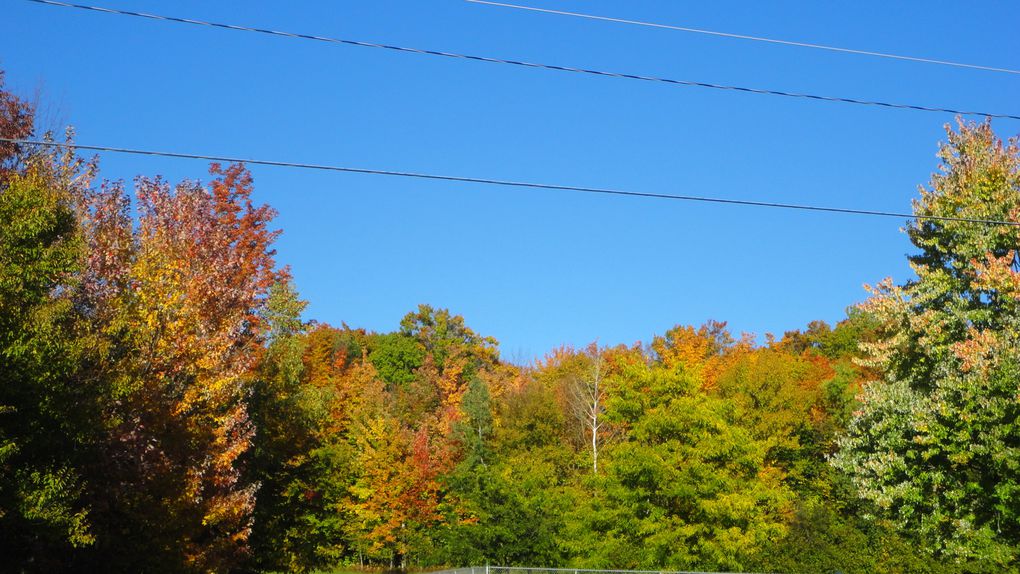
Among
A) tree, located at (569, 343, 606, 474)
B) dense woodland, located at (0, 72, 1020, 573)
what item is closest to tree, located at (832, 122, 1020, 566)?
dense woodland, located at (0, 72, 1020, 573)

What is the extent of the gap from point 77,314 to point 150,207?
9046 millimetres

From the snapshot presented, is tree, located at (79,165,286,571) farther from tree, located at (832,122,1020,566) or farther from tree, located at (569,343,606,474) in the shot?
tree, located at (569,343,606,474)

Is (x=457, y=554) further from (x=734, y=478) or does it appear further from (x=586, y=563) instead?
(x=734, y=478)

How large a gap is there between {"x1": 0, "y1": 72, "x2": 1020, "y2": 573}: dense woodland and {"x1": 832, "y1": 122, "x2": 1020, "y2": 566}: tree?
0.24 feet

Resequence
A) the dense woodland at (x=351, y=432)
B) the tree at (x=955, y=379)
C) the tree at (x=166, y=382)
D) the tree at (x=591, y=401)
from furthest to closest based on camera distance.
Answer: the tree at (x=591, y=401) → the tree at (x=955, y=379) → the tree at (x=166, y=382) → the dense woodland at (x=351, y=432)

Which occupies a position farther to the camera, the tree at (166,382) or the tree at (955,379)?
the tree at (955,379)

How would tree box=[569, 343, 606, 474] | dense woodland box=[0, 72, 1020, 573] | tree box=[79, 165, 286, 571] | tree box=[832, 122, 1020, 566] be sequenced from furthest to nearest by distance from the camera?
1. tree box=[569, 343, 606, 474]
2. tree box=[832, 122, 1020, 566]
3. tree box=[79, 165, 286, 571]
4. dense woodland box=[0, 72, 1020, 573]

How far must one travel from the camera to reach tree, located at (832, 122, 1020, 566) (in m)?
25.9

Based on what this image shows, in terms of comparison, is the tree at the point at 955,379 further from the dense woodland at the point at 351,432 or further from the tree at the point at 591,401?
the tree at the point at 591,401

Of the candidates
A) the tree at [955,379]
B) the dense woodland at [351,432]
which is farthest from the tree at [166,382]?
the tree at [955,379]

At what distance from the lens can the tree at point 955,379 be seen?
25.9 m

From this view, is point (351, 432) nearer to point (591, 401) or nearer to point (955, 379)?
point (591, 401)

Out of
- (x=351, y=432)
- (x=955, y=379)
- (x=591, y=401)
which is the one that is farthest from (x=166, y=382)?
(x=591, y=401)

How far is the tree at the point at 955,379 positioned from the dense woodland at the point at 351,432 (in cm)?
7
